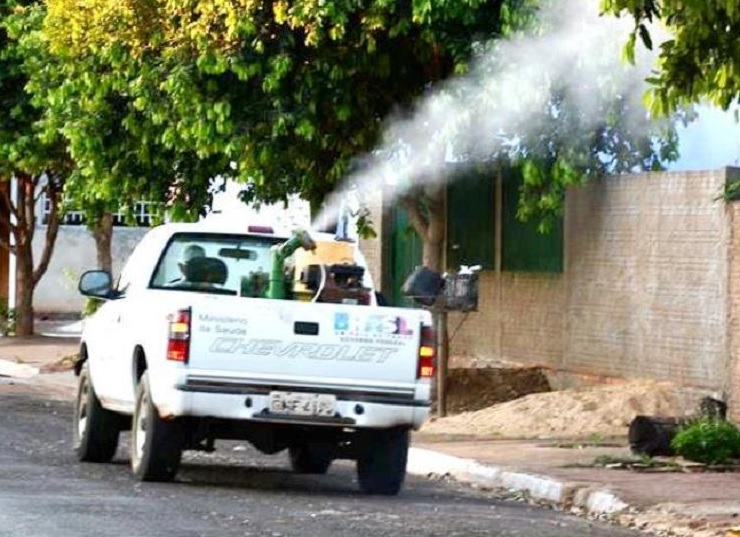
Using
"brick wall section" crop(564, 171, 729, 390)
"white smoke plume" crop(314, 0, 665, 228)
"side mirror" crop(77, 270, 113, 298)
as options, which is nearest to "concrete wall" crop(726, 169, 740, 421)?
"brick wall section" crop(564, 171, 729, 390)

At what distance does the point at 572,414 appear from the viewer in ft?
65.7

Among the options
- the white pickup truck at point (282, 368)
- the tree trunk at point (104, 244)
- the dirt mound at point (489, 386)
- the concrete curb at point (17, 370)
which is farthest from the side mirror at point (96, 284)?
the tree trunk at point (104, 244)

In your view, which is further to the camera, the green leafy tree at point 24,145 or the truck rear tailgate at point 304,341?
the green leafy tree at point 24,145

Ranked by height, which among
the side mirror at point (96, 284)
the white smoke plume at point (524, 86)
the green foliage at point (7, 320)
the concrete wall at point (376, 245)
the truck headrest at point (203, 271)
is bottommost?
the green foliage at point (7, 320)

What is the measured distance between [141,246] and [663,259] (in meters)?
6.06

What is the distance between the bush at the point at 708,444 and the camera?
1631 centimetres

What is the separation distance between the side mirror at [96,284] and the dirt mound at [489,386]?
7.26 meters

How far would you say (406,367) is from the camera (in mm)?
14305

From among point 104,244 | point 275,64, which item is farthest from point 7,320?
point 275,64

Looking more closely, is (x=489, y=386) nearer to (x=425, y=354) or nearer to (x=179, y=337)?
(x=425, y=354)

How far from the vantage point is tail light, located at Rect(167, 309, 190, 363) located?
13906mm

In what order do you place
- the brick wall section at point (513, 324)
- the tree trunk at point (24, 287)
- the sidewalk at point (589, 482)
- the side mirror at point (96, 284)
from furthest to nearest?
the tree trunk at point (24, 287), the brick wall section at point (513, 324), the side mirror at point (96, 284), the sidewalk at point (589, 482)

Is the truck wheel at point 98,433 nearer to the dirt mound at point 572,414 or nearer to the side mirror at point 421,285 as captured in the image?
the side mirror at point 421,285

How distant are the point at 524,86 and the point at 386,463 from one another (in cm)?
618
